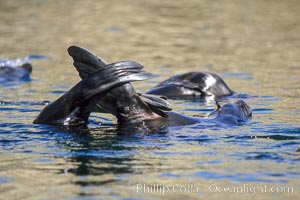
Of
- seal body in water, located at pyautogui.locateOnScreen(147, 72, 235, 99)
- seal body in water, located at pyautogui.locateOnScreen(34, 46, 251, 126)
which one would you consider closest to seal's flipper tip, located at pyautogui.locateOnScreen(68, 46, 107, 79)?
seal body in water, located at pyautogui.locateOnScreen(34, 46, 251, 126)

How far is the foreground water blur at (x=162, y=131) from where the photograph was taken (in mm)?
6391

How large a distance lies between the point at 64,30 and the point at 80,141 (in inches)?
513

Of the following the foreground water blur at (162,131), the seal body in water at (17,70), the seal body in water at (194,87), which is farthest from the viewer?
the seal body in water at (17,70)

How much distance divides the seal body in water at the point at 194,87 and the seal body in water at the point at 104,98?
3.13m

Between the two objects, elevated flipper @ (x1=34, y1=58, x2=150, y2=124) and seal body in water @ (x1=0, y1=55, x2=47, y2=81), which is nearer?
elevated flipper @ (x1=34, y1=58, x2=150, y2=124)

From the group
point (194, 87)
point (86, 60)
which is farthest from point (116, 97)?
point (194, 87)

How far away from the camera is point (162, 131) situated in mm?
8273

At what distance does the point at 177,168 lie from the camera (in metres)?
6.87

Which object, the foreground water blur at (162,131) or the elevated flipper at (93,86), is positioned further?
the elevated flipper at (93,86)

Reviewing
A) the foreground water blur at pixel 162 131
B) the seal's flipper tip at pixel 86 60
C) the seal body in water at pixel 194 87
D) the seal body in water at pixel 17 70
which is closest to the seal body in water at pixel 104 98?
the seal's flipper tip at pixel 86 60

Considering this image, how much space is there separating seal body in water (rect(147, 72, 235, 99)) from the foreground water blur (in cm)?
53

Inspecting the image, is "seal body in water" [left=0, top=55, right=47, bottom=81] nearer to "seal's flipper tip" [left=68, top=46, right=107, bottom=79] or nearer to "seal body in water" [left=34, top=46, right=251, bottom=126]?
"seal body in water" [left=34, top=46, right=251, bottom=126]

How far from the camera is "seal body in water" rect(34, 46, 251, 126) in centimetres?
789

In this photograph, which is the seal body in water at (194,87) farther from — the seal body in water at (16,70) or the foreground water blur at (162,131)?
the seal body in water at (16,70)
